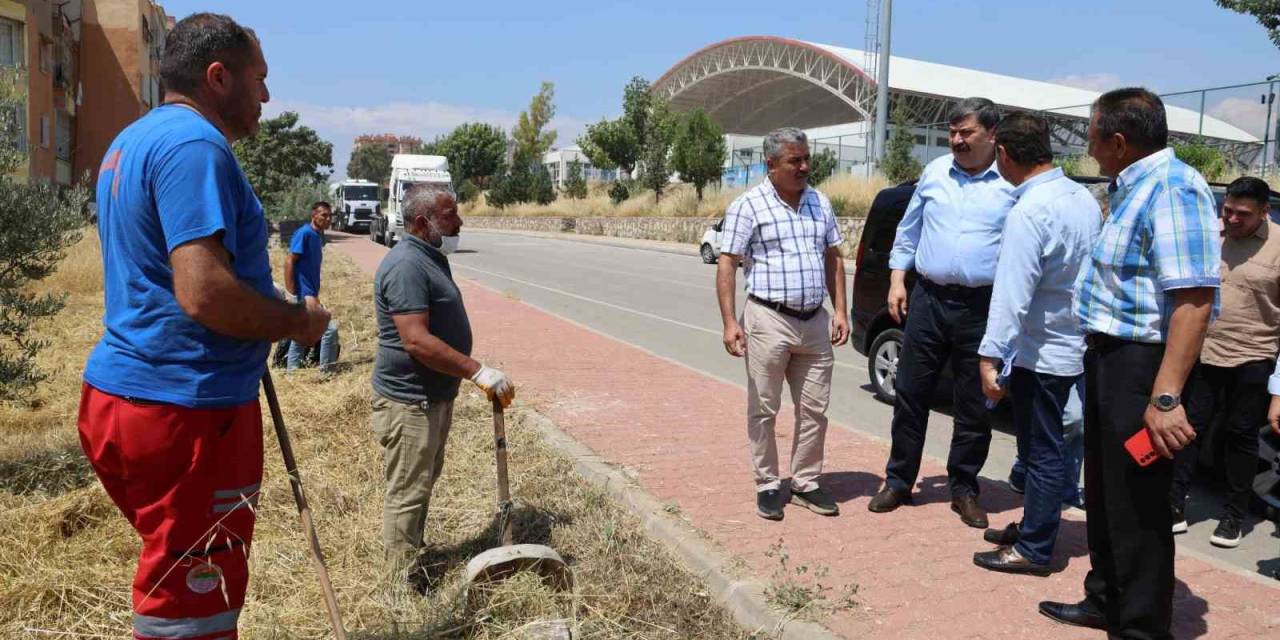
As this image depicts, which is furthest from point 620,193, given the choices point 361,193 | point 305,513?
point 305,513

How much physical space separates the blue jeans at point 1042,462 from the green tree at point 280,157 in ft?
111

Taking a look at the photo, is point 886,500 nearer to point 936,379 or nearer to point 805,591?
point 936,379

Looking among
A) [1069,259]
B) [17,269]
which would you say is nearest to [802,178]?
[1069,259]

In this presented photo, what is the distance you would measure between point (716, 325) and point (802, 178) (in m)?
8.50

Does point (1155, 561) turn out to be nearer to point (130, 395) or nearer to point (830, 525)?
point (830, 525)

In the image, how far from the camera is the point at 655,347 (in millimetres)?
11164

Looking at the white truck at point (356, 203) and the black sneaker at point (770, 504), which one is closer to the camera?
the black sneaker at point (770, 504)

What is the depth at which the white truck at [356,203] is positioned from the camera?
155 ft

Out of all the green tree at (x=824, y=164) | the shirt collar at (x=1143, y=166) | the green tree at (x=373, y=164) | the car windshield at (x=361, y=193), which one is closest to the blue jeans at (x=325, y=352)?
the shirt collar at (x=1143, y=166)

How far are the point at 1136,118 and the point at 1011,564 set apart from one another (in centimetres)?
199

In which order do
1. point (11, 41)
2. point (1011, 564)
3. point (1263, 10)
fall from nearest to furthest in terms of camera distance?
point (1011, 564) < point (1263, 10) < point (11, 41)

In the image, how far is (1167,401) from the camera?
3029 millimetres

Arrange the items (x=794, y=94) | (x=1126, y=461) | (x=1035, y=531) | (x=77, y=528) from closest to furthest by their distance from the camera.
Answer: (x=1126, y=461) → (x=1035, y=531) → (x=77, y=528) → (x=794, y=94)

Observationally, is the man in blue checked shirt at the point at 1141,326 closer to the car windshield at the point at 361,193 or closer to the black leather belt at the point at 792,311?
the black leather belt at the point at 792,311
